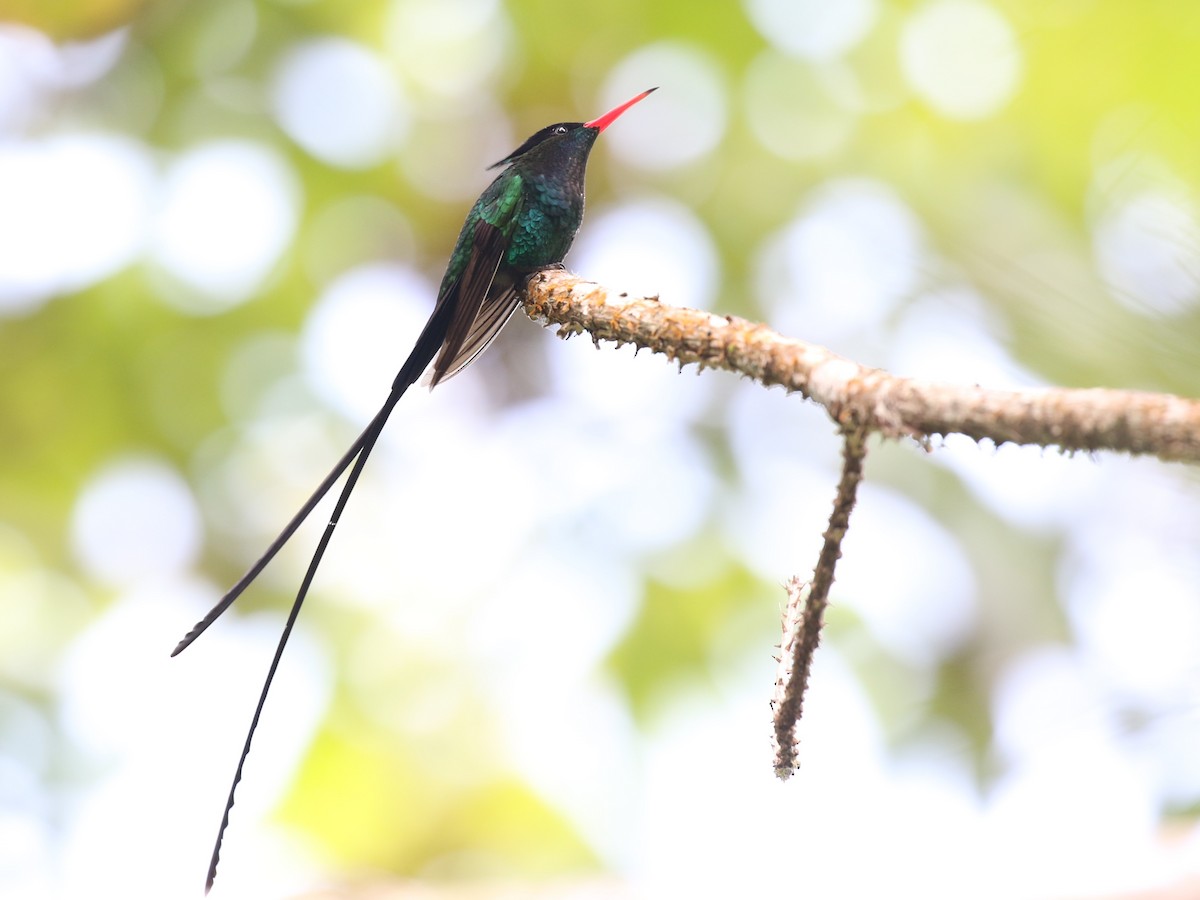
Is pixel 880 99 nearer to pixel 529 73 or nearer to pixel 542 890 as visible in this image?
pixel 529 73

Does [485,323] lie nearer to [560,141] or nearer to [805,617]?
[560,141]

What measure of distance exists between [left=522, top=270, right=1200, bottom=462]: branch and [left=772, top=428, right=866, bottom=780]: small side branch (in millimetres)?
54

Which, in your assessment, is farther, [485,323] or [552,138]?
[552,138]

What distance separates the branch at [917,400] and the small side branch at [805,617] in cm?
5

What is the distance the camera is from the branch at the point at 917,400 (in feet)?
2.80

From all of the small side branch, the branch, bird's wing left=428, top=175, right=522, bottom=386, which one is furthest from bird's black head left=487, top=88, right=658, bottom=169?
the small side branch

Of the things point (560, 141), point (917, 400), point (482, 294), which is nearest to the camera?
point (917, 400)

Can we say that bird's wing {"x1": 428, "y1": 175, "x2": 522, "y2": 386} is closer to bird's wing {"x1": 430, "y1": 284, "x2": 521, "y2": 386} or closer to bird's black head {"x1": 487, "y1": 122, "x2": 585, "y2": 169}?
bird's wing {"x1": 430, "y1": 284, "x2": 521, "y2": 386}

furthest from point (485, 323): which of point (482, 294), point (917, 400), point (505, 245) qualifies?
point (917, 400)

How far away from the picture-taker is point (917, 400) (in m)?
1.04

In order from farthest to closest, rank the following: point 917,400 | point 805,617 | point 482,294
Result: point 482,294, point 805,617, point 917,400

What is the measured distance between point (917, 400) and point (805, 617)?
0.30 metres

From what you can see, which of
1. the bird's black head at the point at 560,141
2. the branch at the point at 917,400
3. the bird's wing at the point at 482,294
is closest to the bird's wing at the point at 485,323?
the bird's wing at the point at 482,294

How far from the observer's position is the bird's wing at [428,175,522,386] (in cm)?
269
